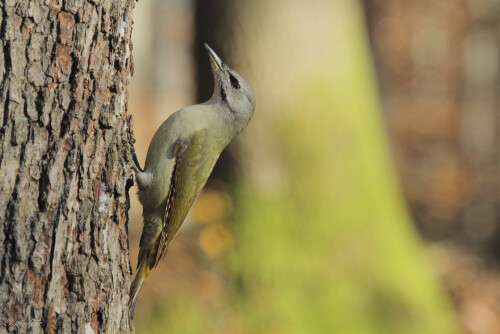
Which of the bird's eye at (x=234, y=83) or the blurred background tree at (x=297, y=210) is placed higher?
the bird's eye at (x=234, y=83)

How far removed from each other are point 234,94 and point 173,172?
0.70 meters

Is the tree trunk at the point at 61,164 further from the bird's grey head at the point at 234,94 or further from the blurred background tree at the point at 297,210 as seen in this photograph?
the blurred background tree at the point at 297,210

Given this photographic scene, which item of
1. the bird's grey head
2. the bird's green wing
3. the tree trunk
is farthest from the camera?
the bird's grey head

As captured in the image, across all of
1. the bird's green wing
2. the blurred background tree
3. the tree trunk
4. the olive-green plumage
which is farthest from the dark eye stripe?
the blurred background tree

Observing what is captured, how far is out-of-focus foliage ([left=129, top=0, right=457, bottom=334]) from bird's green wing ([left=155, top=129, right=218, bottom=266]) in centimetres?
223

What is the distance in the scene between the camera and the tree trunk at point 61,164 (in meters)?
2.77

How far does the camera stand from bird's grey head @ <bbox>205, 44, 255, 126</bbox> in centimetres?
449

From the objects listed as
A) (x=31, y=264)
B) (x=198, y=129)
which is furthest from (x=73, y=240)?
(x=198, y=129)

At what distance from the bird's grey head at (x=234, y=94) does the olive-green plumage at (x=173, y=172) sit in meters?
0.12

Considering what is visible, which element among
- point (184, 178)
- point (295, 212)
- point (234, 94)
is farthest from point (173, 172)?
point (295, 212)

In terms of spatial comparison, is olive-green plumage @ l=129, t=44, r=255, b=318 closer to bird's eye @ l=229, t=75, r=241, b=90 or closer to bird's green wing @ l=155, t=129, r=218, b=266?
bird's green wing @ l=155, t=129, r=218, b=266

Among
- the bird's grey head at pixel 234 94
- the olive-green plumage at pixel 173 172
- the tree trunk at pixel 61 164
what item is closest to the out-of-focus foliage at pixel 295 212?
the bird's grey head at pixel 234 94

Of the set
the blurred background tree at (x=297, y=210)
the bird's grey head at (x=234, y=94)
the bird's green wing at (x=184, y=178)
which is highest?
the bird's grey head at (x=234, y=94)

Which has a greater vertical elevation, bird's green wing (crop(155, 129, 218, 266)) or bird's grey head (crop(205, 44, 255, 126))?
bird's grey head (crop(205, 44, 255, 126))
